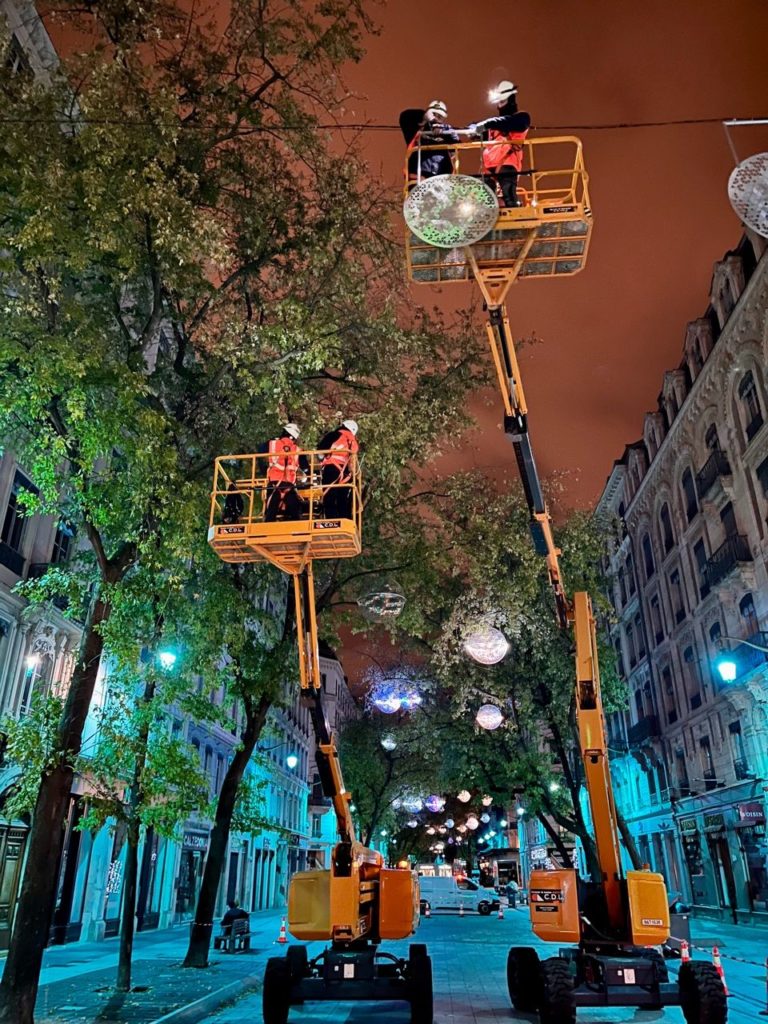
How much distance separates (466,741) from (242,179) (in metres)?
23.2

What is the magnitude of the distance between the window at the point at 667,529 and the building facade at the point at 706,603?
0.30 feet

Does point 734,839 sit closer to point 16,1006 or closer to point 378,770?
point 378,770

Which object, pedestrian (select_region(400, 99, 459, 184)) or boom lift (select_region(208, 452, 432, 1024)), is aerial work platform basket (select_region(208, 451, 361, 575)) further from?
pedestrian (select_region(400, 99, 459, 184))

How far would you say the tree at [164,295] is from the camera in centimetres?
1055

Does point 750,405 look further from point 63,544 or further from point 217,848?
point 63,544

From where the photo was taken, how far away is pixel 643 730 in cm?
4359

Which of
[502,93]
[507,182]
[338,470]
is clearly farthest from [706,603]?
[507,182]

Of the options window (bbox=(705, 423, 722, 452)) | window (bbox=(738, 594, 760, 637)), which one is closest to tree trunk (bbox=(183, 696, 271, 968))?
window (bbox=(738, 594, 760, 637))

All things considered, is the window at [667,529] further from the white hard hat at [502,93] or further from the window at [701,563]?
the white hard hat at [502,93]

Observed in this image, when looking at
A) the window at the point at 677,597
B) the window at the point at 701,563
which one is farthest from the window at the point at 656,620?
the window at the point at 701,563

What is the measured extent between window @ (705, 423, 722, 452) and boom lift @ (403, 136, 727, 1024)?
24.4 metres

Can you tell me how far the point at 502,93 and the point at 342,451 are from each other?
15.9 feet

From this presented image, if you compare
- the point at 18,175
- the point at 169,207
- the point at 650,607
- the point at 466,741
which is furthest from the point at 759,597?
the point at 18,175

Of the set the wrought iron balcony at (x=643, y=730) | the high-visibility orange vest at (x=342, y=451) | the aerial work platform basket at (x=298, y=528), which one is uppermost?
the wrought iron balcony at (x=643, y=730)
